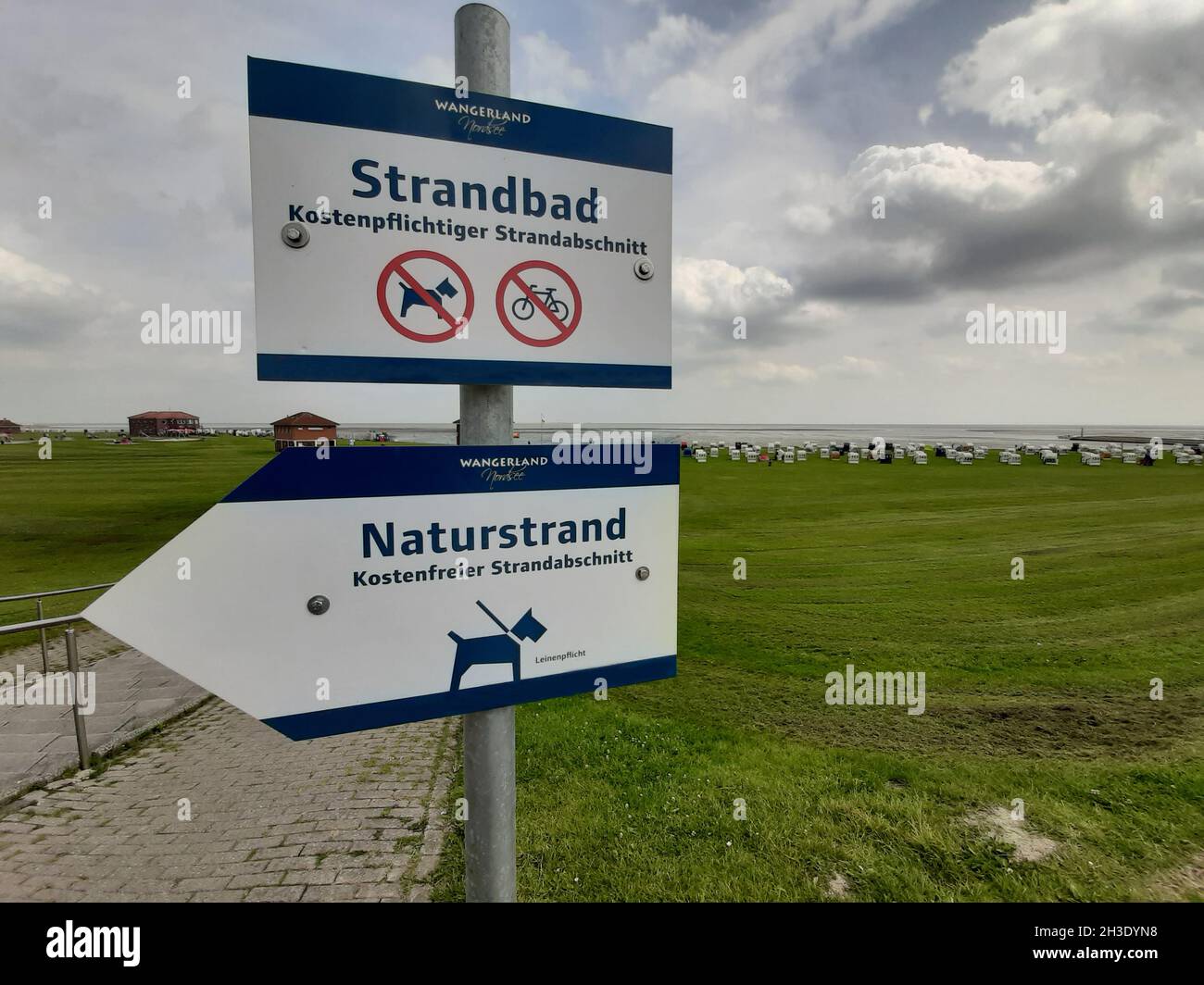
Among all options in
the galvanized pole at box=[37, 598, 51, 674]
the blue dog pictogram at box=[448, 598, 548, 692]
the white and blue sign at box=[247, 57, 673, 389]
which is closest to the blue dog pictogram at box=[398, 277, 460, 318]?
the white and blue sign at box=[247, 57, 673, 389]

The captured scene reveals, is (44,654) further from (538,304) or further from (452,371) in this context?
(538,304)

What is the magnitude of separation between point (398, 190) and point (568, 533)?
1.41 meters

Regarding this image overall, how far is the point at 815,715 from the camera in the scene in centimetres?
644

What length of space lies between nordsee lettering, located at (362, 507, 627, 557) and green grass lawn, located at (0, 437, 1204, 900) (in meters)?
2.80

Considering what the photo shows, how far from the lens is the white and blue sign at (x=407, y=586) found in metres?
1.90

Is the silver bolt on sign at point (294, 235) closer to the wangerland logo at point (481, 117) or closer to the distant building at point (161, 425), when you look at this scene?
the wangerland logo at point (481, 117)

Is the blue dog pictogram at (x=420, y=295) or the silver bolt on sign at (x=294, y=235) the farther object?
the blue dog pictogram at (x=420, y=295)

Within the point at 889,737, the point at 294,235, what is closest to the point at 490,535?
the point at 294,235

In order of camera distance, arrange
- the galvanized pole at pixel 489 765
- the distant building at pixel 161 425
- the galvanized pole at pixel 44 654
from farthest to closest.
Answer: the distant building at pixel 161 425
the galvanized pole at pixel 44 654
the galvanized pole at pixel 489 765

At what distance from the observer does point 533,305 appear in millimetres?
2256

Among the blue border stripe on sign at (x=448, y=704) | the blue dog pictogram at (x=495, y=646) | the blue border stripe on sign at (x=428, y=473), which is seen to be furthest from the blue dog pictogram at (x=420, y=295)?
the blue border stripe on sign at (x=448, y=704)

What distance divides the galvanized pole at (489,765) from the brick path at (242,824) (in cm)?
201

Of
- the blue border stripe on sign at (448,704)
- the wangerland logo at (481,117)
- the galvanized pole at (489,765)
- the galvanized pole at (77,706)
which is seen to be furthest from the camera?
the galvanized pole at (77,706)
